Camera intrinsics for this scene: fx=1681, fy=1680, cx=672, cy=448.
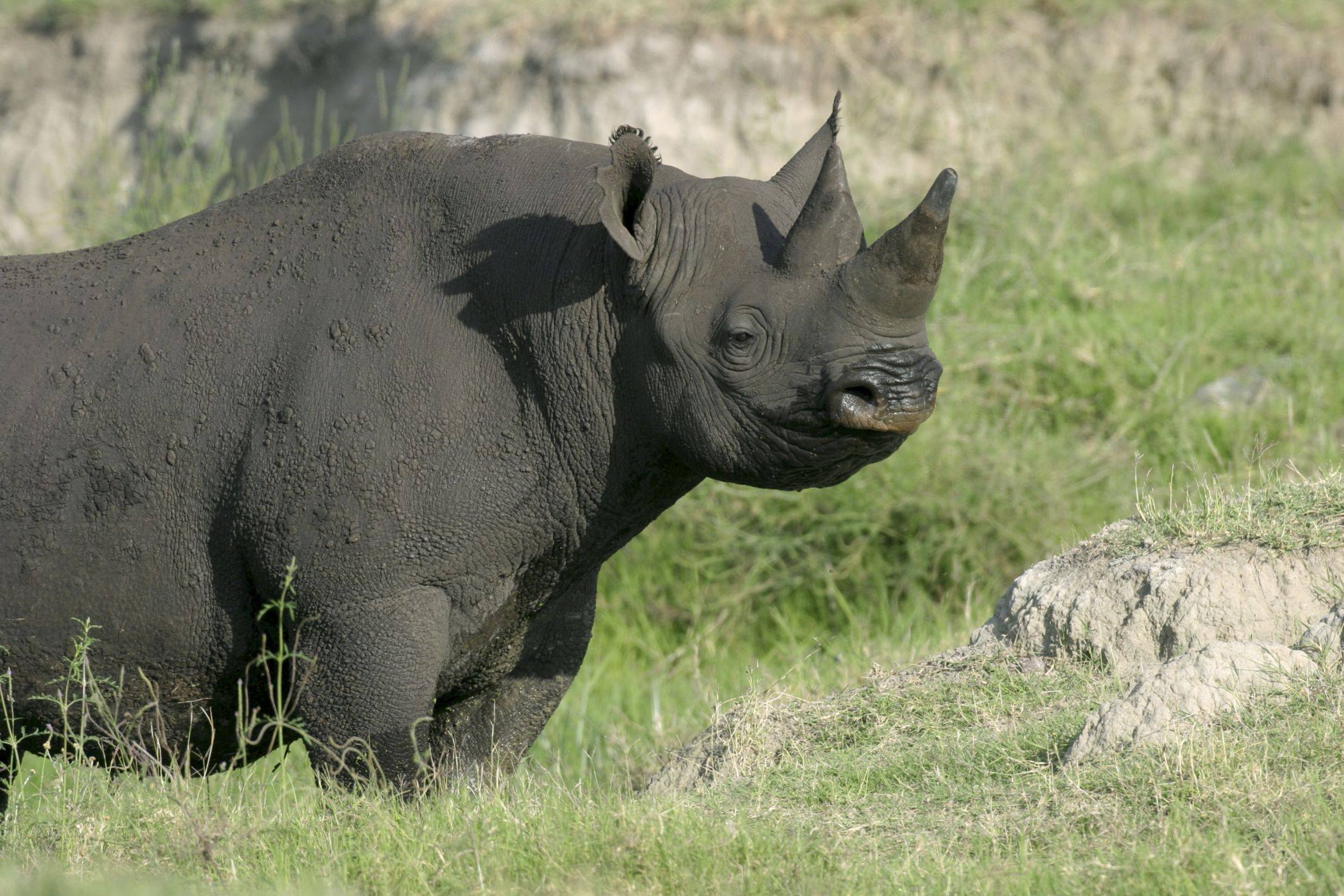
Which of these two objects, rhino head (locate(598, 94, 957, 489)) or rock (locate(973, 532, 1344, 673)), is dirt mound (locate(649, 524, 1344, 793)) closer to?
rock (locate(973, 532, 1344, 673))

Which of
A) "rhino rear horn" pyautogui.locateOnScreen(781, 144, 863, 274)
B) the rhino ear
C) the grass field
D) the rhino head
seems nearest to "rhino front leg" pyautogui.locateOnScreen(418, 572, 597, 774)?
the grass field

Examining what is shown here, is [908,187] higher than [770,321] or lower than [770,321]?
higher

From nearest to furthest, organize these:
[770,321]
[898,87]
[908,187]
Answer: [770,321]
[908,187]
[898,87]

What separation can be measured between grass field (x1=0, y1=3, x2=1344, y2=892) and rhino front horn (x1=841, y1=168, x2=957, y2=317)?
3.97ft

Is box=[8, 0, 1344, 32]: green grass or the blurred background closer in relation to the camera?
the blurred background

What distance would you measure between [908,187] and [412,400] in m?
7.02

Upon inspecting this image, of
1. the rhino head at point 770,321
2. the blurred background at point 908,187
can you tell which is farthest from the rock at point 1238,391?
the rhino head at point 770,321

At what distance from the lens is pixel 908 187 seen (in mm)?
10625

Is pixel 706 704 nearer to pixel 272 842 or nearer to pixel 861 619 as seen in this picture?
pixel 861 619

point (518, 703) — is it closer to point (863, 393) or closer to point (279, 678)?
point (279, 678)

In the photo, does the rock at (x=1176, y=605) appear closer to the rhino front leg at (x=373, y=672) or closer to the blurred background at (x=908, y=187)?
the blurred background at (x=908, y=187)

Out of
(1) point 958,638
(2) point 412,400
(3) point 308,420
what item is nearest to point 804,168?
(2) point 412,400

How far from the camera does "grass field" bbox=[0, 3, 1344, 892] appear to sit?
12.0 ft

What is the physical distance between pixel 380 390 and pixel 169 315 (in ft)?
2.16
